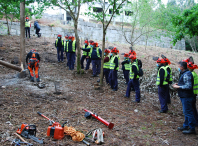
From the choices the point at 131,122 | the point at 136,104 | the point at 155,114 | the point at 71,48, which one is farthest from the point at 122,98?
the point at 71,48

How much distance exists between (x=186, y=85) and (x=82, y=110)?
337 cm

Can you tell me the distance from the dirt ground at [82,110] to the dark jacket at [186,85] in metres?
1.15

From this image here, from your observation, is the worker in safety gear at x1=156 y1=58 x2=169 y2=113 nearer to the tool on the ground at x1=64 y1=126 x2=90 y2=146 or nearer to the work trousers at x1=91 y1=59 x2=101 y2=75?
the tool on the ground at x1=64 y1=126 x2=90 y2=146

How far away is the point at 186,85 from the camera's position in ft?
15.9

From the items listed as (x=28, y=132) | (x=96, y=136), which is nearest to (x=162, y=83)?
(x=96, y=136)

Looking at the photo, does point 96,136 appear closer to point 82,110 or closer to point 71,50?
point 82,110

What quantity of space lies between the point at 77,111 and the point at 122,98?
2.55 metres

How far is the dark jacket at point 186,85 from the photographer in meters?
4.82

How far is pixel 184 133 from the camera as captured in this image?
16.3 feet

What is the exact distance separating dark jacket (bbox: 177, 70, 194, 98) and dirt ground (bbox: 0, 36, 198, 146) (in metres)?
1.15

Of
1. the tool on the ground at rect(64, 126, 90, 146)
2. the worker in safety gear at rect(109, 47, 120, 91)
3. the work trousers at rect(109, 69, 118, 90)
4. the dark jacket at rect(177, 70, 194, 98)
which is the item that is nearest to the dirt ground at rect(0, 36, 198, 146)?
the tool on the ground at rect(64, 126, 90, 146)

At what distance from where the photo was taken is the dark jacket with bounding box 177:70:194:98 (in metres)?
4.82

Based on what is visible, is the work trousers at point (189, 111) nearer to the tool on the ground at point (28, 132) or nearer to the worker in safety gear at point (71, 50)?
the tool on the ground at point (28, 132)

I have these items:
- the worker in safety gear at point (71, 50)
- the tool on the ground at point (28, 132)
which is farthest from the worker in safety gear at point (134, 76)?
the worker in safety gear at point (71, 50)
